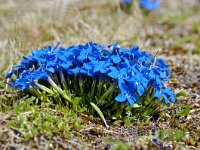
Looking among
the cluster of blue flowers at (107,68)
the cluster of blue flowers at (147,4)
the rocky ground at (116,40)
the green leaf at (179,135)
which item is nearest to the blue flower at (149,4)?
the cluster of blue flowers at (147,4)

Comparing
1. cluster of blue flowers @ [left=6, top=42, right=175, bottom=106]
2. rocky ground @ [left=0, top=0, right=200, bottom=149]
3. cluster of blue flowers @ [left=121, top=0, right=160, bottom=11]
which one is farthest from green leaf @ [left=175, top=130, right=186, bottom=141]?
cluster of blue flowers @ [left=121, top=0, right=160, bottom=11]

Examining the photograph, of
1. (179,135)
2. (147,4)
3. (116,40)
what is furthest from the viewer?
(147,4)

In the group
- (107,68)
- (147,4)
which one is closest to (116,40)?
(107,68)

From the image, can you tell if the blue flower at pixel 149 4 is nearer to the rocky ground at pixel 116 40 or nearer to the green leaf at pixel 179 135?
the rocky ground at pixel 116 40

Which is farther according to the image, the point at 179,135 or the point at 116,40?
the point at 116,40

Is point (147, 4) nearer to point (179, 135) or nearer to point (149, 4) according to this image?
point (149, 4)

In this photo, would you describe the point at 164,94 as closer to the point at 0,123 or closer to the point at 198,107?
the point at 198,107

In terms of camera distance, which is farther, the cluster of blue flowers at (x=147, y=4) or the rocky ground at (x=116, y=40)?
the cluster of blue flowers at (x=147, y=4)

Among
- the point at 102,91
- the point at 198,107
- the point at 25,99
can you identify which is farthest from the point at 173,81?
the point at 25,99
